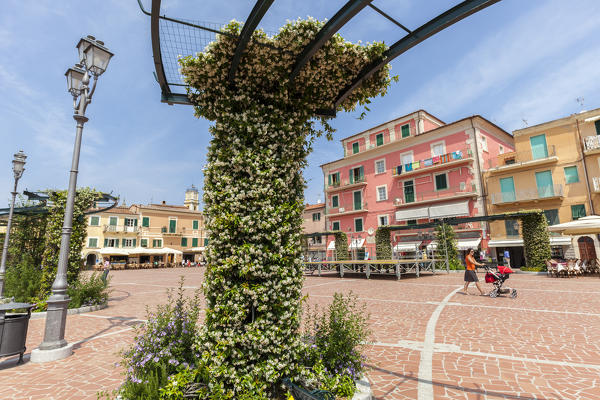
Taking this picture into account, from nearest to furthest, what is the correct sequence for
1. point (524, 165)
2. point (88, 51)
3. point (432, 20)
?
point (432, 20), point (88, 51), point (524, 165)

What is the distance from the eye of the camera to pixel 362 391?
315cm

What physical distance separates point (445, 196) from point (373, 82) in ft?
79.4

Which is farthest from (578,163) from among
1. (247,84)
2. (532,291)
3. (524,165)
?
(247,84)

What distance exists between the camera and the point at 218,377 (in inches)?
111

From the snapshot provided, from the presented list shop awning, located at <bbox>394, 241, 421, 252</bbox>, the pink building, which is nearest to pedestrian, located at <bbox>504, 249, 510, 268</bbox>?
the pink building

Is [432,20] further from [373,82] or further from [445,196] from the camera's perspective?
[445,196]

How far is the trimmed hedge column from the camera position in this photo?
1711 cm

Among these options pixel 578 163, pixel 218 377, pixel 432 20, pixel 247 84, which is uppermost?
pixel 578 163

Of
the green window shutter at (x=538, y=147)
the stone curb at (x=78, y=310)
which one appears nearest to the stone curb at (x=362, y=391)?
the stone curb at (x=78, y=310)

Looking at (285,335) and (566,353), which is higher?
(285,335)

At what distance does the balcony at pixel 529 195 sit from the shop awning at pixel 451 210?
206 centimetres

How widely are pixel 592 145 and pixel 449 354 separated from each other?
80.3 ft

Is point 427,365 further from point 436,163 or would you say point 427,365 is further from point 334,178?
point 334,178

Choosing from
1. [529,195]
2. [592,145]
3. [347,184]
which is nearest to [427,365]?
[529,195]
